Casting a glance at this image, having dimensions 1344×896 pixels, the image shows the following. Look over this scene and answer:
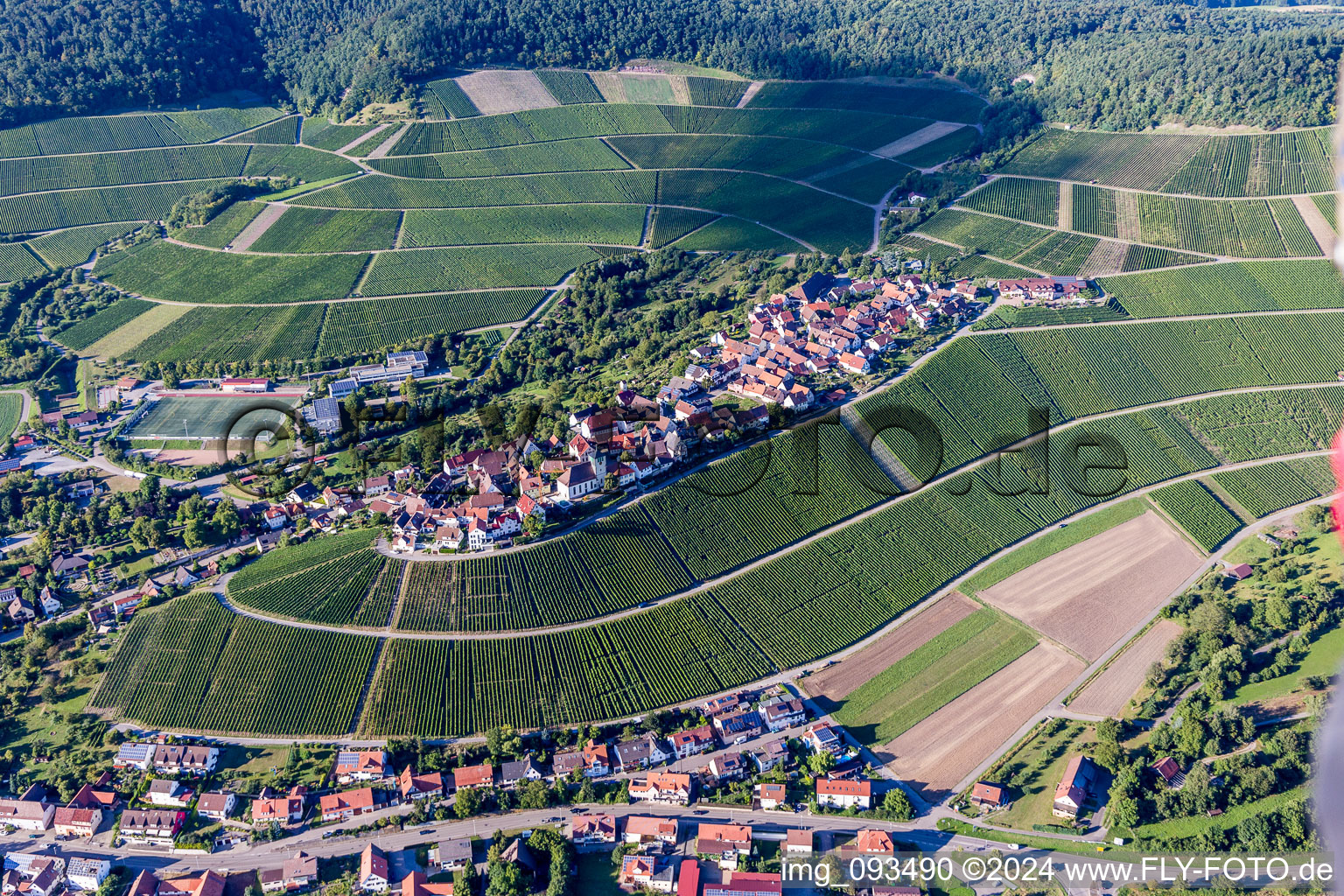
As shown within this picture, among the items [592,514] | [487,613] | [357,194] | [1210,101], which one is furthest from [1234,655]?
[357,194]

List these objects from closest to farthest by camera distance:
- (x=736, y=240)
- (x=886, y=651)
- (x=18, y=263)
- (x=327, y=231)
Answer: (x=886, y=651)
(x=18, y=263)
(x=736, y=240)
(x=327, y=231)

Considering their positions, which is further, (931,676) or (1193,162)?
(1193,162)

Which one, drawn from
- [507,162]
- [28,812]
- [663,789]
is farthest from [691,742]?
[507,162]

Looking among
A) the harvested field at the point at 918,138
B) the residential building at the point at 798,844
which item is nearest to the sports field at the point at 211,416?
the residential building at the point at 798,844

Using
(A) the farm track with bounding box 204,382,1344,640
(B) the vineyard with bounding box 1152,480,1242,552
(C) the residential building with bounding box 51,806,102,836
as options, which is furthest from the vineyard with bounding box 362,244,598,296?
(C) the residential building with bounding box 51,806,102,836

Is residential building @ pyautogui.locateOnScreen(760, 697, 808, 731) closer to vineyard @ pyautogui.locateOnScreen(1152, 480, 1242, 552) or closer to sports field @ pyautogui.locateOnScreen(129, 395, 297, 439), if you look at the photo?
vineyard @ pyautogui.locateOnScreen(1152, 480, 1242, 552)

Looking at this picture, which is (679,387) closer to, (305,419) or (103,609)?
(305,419)

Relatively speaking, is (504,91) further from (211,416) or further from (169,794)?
(169,794)
